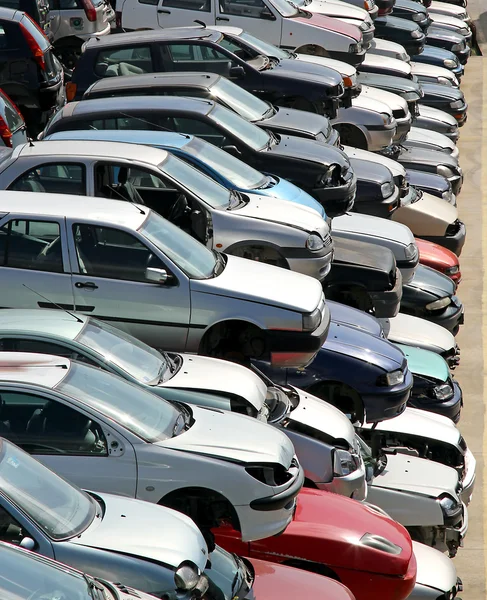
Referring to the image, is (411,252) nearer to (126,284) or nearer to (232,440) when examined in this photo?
(126,284)

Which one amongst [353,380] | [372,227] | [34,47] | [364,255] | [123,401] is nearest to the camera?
[123,401]

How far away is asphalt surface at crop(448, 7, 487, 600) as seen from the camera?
418 inches

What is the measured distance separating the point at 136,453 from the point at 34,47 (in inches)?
331

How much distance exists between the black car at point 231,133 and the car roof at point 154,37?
2199 mm

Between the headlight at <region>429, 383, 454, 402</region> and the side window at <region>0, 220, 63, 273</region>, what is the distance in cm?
406

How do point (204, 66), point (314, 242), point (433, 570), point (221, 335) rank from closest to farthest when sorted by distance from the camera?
1. point (433, 570)
2. point (221, 335)
3. point (314, 242)
4. point (204, 66)

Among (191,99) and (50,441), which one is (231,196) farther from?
(50,441)

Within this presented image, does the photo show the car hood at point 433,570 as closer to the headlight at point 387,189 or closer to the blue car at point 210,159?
the blue car at point 210,159

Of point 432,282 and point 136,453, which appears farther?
point 432,282

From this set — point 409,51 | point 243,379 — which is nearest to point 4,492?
point 243,379

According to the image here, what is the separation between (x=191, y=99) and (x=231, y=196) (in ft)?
6.02

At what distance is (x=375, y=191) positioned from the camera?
14039 mm

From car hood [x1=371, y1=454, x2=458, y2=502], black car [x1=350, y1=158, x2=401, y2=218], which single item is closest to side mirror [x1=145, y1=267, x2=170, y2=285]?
car hood [x1=371, y1=454, x2=458, y2=502]

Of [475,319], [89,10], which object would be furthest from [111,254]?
[89,10]
